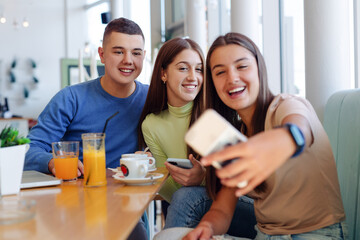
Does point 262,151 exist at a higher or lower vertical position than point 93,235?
higher

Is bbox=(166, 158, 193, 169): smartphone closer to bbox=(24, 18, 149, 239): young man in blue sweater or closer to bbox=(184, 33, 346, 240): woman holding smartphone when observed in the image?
bbox=(184, 33, 346, 240): woman holding smartphone

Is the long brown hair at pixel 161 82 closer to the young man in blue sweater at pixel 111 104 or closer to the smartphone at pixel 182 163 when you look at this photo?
the young man in blue sweater at pixel 111 104

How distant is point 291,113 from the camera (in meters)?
1.00

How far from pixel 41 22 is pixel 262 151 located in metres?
8.29

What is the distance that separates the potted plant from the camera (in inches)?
43.6

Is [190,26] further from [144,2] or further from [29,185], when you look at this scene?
[29,185]

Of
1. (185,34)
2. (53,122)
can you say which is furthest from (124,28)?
(185,34)

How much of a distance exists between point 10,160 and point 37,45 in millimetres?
7526

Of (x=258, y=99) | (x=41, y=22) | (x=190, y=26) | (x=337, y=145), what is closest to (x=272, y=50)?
(x=190, y=26)

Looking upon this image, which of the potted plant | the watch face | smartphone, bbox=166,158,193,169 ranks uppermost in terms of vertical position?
the watch face

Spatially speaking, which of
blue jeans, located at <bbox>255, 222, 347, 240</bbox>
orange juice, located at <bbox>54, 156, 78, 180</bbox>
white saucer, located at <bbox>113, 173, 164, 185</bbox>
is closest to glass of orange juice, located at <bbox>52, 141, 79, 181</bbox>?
orange juice, located at <bbox>54, 156, 78, 180</bbox>

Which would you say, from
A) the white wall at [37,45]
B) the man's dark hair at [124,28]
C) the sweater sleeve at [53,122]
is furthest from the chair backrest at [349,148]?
the white wall at [37,45]

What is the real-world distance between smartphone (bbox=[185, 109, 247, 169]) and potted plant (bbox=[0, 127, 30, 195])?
64 centimetres

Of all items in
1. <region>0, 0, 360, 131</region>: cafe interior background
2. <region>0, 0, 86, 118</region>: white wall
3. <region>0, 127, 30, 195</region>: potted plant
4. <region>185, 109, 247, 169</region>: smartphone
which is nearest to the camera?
<region>185, 109, 247, 169</region>: smartphone
